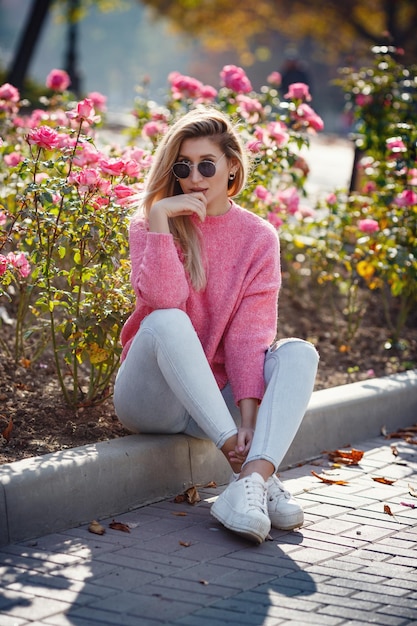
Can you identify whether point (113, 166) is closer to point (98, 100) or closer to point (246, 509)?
point (246, 509)

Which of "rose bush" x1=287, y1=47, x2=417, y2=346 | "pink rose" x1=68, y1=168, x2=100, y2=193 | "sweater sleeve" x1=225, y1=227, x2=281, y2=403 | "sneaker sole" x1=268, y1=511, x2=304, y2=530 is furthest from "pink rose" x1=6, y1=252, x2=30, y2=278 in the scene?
"rose bush" x1=287, y1=47, x2=417, y2=346

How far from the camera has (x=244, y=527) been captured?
147 inches

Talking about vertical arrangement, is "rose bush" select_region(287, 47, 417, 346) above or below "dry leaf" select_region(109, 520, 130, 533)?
above

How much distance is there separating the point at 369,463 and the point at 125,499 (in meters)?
1.37

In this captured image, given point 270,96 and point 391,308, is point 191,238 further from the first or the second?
point 391,308

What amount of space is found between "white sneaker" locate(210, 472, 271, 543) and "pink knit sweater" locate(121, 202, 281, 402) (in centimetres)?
40

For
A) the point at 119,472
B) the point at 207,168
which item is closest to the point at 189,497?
the point at 119,472

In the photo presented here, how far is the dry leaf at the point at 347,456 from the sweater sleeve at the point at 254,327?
96 cm

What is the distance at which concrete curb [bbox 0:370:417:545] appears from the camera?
12.3 ft

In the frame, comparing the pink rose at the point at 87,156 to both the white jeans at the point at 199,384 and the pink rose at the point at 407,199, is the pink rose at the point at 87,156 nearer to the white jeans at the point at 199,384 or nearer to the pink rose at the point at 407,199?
the white jeans at the point at 199,384

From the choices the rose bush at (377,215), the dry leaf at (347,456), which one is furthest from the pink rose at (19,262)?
the rose bush at (377,215)

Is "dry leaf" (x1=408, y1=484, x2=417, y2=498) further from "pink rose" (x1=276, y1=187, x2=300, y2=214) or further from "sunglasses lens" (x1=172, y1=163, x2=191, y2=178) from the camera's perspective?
"pink rose" (x1=276, y1=187, x2=300, y2=214)

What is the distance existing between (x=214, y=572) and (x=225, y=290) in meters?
1.21

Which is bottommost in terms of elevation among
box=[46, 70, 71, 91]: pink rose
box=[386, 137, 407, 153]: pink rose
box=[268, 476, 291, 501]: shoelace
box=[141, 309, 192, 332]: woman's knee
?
box=[268, 476, 291, 501]: shoelace
